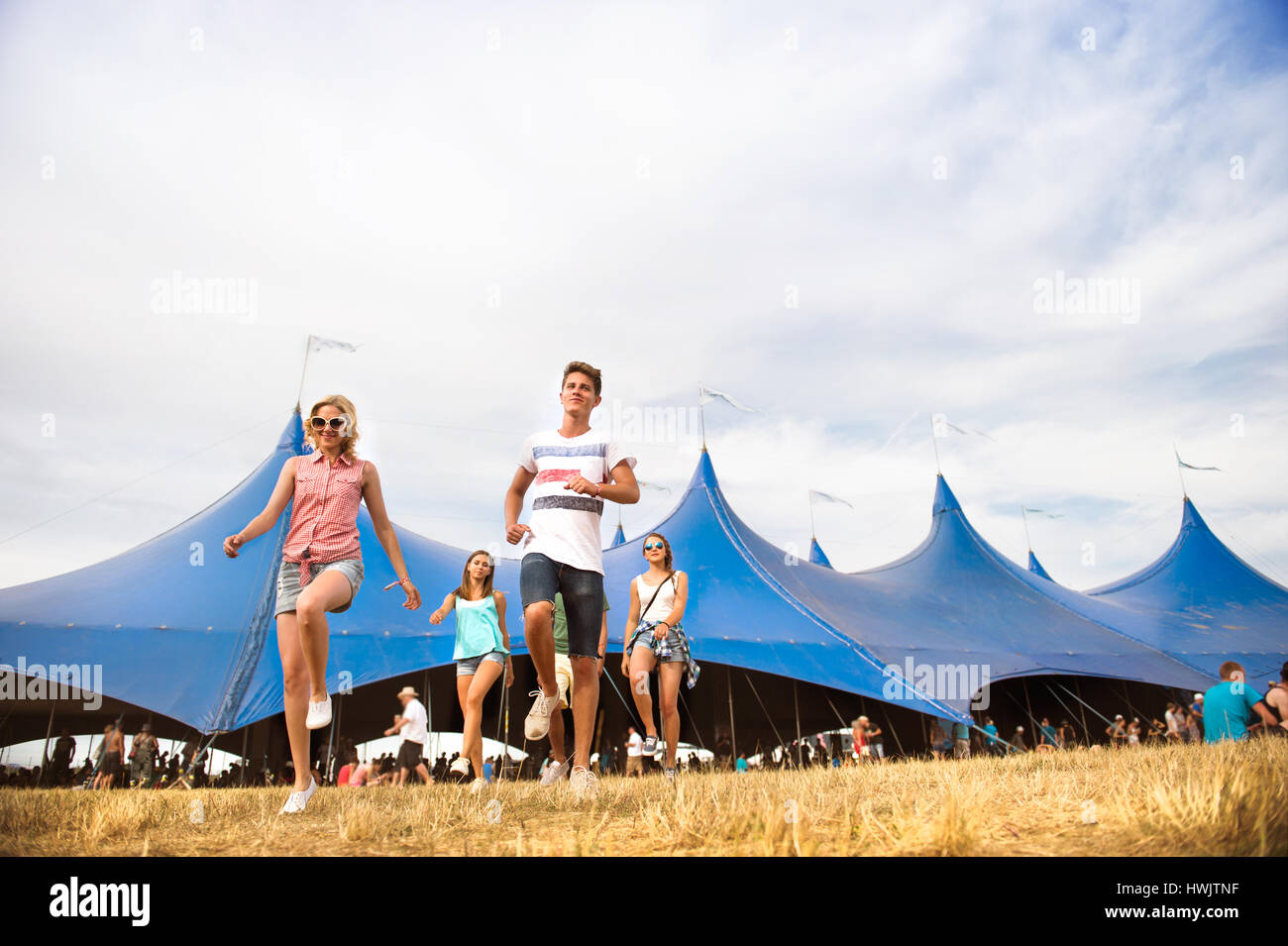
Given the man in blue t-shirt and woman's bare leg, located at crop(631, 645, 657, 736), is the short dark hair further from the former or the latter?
the man in blue t-shirt

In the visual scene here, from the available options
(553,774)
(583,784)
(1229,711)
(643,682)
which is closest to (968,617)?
(1229,711)

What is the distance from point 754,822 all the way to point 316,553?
176 centimetres

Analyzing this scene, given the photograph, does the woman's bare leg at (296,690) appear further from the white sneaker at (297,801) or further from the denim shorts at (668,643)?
the denim shorts at (668,643)

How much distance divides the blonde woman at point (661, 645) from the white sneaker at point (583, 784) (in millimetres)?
1207

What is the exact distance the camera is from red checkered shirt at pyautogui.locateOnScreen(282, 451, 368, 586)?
2.67 m

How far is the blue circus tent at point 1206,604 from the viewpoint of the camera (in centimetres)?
1098

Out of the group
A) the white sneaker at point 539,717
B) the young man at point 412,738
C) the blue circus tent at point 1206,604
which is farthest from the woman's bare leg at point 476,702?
the blue circus tent at point 1206,604

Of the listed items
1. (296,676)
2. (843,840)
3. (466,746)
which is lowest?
(466,746)

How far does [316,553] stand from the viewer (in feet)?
8.73

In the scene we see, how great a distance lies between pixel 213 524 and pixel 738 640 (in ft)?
18.4
